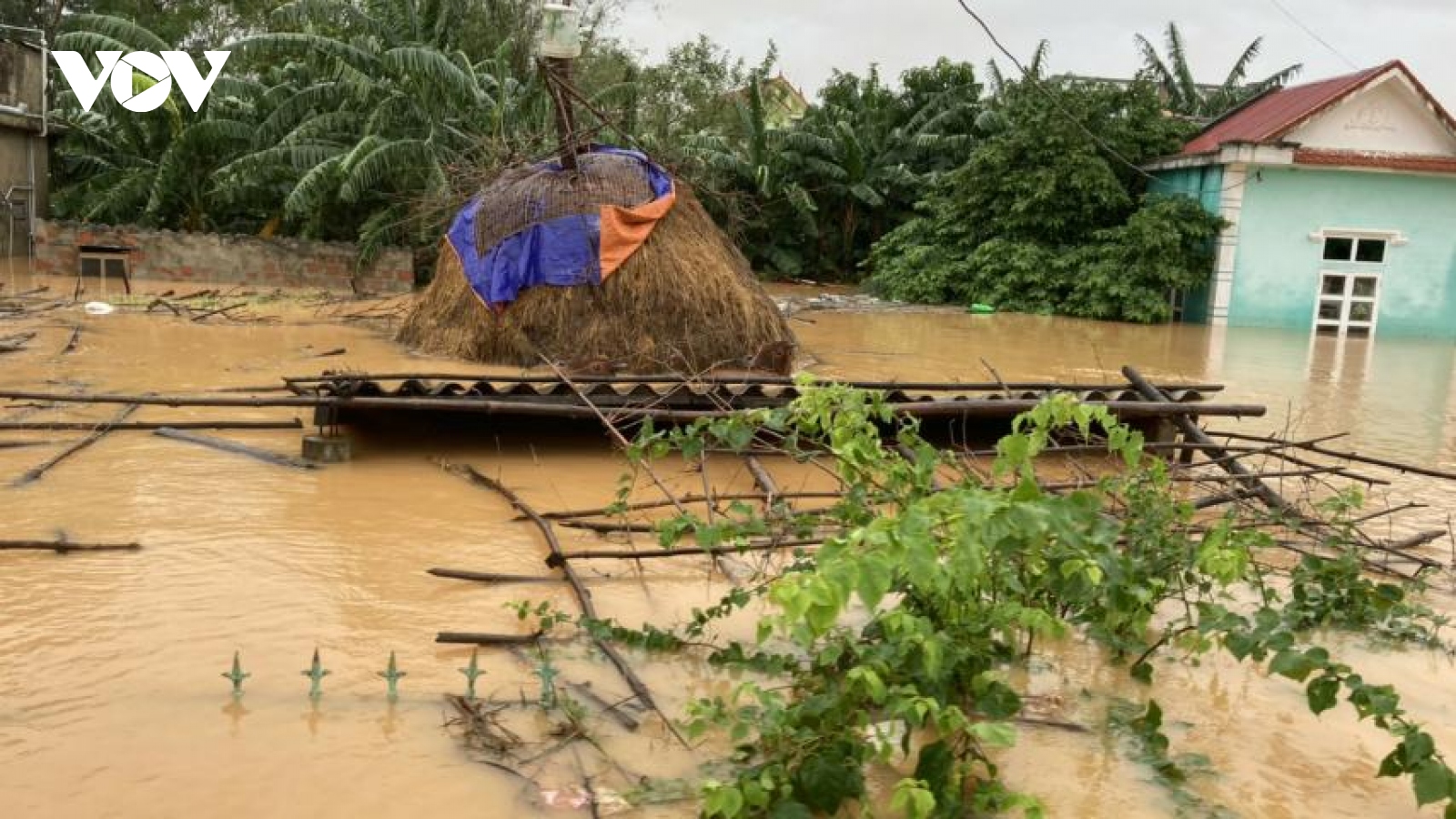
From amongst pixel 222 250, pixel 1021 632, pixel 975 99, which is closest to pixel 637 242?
pixel 1021 632

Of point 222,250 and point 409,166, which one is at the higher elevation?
point 409,166

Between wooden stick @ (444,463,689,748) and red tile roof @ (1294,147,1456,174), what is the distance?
1747 centimetres

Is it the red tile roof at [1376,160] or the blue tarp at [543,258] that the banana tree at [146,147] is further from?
the red tile roof at [1376,160]

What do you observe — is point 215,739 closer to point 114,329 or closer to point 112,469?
point 112,469

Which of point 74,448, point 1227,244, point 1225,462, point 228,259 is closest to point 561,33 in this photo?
point 74,448

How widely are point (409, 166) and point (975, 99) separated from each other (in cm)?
1255

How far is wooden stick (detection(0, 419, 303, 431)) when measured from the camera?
682 centimetres

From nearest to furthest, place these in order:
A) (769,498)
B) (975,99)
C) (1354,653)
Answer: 1. (1354,653)
2. (769,498)
3. (975,99)

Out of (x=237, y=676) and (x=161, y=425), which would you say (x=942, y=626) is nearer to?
(x=237, y=676)

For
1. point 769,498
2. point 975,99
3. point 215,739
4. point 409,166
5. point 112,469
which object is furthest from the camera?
point 975,99

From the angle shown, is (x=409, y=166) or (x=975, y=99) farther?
(x=975, y=99)

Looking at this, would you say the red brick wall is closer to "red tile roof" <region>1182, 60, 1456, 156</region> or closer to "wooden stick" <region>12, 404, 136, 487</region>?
"wooden stick" <region>12, 404, 136, 487</region>

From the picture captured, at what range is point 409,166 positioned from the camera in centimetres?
1694

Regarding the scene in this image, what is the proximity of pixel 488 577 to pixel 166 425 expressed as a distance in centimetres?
357
